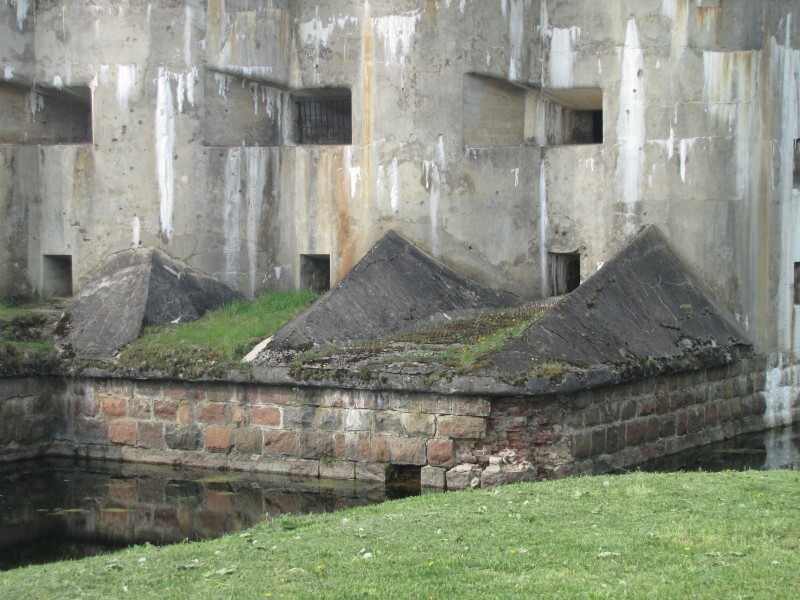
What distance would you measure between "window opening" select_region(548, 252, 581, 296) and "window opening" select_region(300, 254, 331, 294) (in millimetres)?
2933

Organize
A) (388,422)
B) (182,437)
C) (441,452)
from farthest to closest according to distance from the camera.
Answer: (182,437) → (388,422) → (441,452)

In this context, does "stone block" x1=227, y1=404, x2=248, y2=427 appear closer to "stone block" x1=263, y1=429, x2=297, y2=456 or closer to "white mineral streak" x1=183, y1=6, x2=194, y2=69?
"stone block" x1=263, y1=429, x2=297, y2=456

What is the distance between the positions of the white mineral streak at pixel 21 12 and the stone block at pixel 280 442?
6.83m

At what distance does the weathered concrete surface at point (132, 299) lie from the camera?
16.8 meters

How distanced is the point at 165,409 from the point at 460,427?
3579mm

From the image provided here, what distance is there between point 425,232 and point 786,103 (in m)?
4.94

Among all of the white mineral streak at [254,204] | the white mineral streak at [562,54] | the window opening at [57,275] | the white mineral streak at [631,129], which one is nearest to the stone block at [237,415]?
the white mineral streak at [254,204]

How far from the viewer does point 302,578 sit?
902 cm

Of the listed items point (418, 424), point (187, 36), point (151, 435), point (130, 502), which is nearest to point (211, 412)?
point (151, 435)

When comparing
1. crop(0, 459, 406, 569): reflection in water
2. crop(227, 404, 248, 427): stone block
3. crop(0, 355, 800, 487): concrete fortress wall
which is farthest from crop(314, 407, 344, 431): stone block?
crop(227, 404, 248, 427): stone block

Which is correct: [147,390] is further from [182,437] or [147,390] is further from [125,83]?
[125,83]

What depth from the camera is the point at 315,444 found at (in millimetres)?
15258

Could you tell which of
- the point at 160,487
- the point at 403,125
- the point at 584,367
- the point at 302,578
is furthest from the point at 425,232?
the point at 302,578

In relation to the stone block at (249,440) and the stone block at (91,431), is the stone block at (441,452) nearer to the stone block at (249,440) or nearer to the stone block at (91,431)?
the stone block at (249,440)
